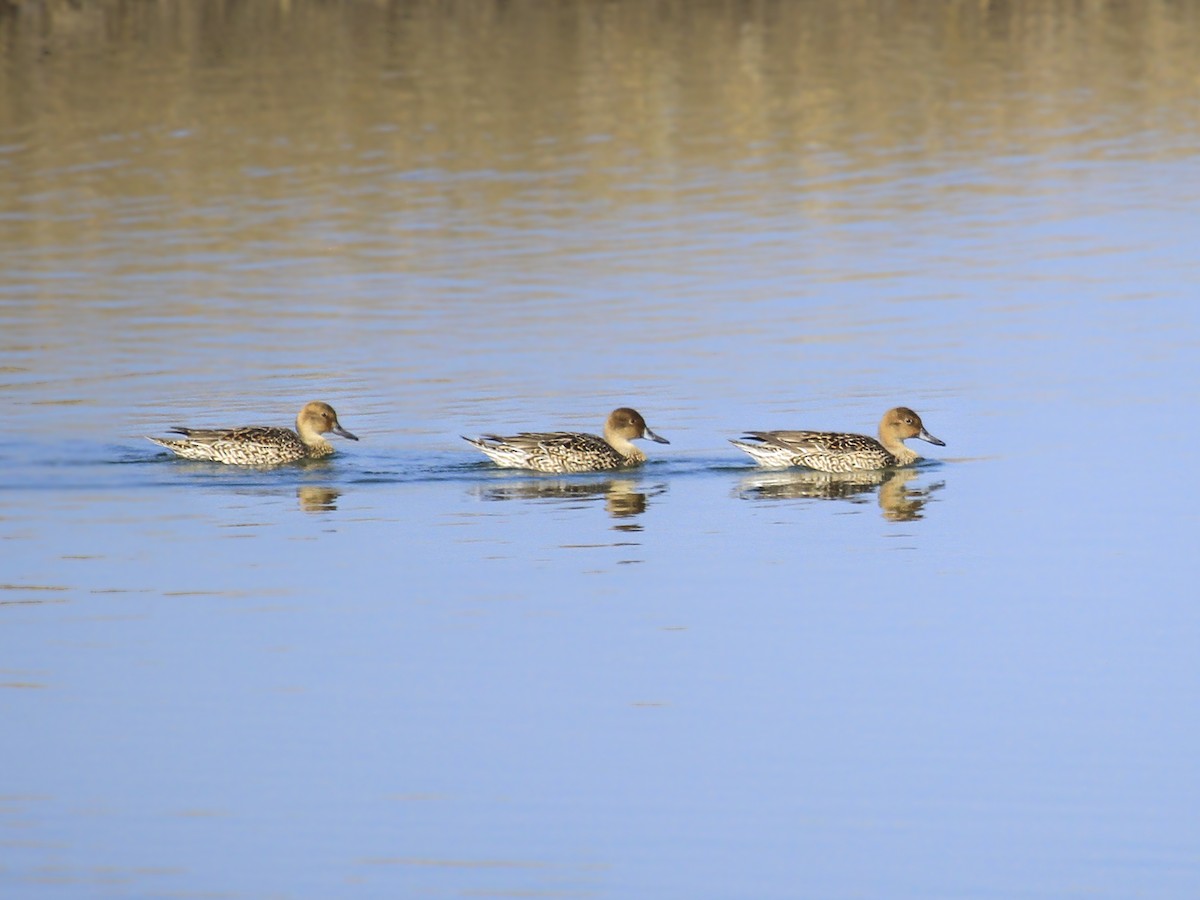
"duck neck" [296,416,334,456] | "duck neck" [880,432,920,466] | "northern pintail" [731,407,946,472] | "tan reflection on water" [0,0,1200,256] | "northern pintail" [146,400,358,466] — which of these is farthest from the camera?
"tan reflection on water" [0,0,1200,256]

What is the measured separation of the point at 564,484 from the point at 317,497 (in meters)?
1.81

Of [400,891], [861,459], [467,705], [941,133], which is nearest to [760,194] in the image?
[941,133]

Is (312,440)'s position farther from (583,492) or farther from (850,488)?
(850,488)

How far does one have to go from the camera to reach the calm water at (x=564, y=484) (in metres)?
10.3

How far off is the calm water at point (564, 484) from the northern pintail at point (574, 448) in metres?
0.23

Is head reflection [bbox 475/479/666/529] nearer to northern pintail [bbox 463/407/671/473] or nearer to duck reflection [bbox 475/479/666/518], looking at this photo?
duck reflection [bbox 475/479/666/518]

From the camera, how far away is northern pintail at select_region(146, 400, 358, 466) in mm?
18312

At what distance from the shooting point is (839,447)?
708 inches

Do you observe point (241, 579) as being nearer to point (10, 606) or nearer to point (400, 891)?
point (10, 606)

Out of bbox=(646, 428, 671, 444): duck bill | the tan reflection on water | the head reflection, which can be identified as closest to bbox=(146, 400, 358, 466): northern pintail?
the head reflection

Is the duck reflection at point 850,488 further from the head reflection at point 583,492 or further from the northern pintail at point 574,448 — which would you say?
the northern pintail at point 574,448

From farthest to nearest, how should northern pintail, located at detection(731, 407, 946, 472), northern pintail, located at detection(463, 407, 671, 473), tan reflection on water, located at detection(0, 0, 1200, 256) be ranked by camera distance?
1. tan reflection on water, located at detection(0, 0, 1200, 256)
2. northern pintail, located at detection(463, 407, 671, 473)
3. northern pintail, located at detection(731, 407, 946, 472)

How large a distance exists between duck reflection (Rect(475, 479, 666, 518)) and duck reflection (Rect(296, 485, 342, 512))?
1012 millimetres

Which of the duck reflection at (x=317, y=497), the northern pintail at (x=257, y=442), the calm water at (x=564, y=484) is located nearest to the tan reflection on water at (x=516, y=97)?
the calm water at (x=564, y=484)
